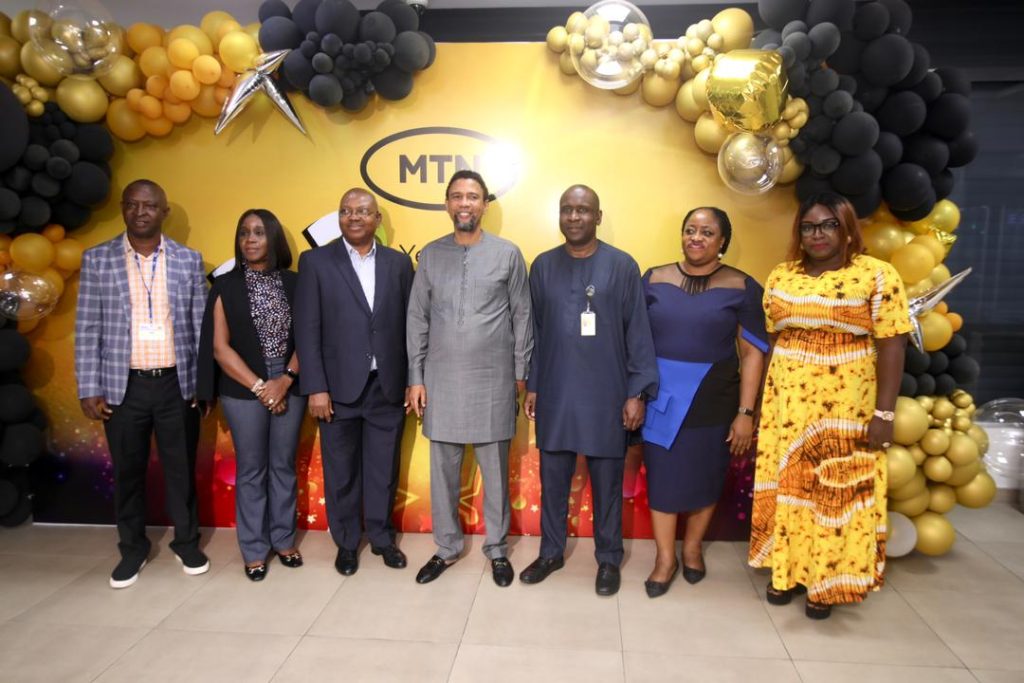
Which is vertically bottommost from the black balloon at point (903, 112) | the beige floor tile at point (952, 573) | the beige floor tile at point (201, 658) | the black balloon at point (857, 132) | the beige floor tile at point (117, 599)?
the beige floor tile at point (952, 573)

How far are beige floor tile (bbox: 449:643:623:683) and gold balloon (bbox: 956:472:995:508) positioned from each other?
1.97 meters

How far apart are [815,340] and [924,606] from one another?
1282mm

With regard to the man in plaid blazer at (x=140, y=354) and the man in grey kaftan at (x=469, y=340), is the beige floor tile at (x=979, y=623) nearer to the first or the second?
the man in grey kaftan at (x=469, y=340)

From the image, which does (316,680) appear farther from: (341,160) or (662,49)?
(662,49)

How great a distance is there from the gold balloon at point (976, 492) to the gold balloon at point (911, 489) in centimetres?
23

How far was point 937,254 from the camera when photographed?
10.5ft

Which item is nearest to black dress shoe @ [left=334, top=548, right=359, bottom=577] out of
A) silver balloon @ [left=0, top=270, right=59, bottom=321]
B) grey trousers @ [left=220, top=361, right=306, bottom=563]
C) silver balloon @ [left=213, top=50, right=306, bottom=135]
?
grey trousers @ [left=220, top=361, right=306, bottom=563]

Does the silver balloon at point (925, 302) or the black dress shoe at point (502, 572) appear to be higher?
the silver balloon at point (925, 302)

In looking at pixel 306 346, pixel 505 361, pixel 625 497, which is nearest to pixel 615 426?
pixel 505 361

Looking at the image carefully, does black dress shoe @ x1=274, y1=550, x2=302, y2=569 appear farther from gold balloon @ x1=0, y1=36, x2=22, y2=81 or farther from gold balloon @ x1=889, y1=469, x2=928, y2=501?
gold balloon @ x1=889, y1=469, x2=928, y2=501

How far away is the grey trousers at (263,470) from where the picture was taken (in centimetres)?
315

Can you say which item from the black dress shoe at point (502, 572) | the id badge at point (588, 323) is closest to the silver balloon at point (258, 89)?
the id badge at point (588, 323)

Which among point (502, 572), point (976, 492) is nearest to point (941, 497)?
point (976, 492)

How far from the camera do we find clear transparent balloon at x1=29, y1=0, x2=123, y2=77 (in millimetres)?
2748
